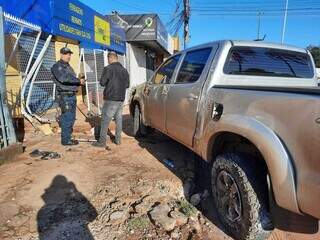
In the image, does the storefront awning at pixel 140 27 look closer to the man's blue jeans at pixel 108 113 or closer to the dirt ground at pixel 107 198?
the man's blue jeans at pixel 108 113

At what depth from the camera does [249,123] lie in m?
3.11

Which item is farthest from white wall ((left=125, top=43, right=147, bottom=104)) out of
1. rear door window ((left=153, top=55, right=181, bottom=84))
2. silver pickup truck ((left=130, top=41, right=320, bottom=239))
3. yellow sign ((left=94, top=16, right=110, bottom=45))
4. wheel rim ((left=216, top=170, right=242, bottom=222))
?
wheel rim ((left=216, top=170, right=242, bottom=222))

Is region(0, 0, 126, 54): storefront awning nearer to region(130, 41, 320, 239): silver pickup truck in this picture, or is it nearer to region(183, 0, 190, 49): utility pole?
region(130, 41, 320, 239): silver pickup truck

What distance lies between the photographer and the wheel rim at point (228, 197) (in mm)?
3341

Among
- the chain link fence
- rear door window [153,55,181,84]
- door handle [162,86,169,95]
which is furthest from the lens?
the chain link fence

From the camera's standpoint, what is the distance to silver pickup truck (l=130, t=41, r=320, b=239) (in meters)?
2.56

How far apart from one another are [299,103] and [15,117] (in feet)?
23.6

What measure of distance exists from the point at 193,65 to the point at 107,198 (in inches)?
84.3

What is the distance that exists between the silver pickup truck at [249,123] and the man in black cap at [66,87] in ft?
6.35

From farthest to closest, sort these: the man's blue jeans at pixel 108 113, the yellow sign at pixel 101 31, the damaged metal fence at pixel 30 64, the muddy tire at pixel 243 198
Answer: the yellow sign at pixel 101 31 → the damaged metal fence at pixel 30 64 → the man's blue jeans at pixel 108 113 → the muddy tire at pixel 243 198

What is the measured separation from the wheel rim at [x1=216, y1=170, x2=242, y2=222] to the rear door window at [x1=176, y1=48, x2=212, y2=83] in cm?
147

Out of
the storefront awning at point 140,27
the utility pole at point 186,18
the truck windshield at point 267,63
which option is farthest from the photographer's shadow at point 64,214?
the utility pole at point 186,18

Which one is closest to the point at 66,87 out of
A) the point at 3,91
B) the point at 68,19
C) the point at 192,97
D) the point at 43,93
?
the point at 3,91

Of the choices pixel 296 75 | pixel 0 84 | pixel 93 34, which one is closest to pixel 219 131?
pixel 296 75
